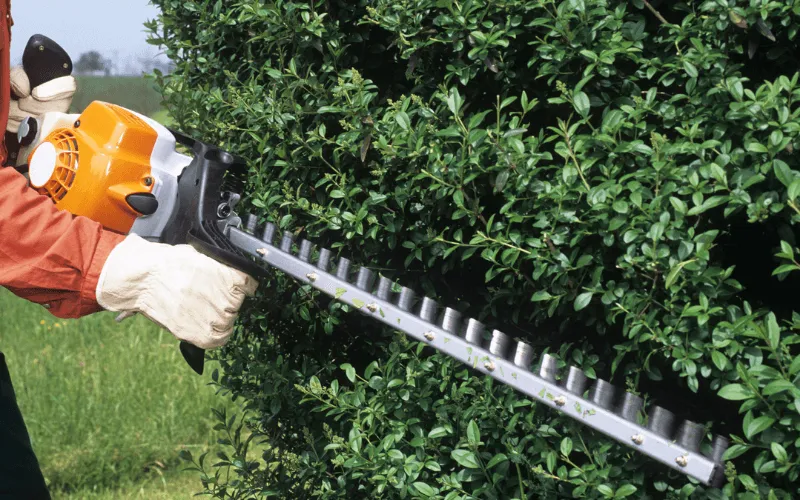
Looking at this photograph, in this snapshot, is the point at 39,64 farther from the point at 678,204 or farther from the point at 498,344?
the point at 678,204

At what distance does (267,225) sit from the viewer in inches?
91.7

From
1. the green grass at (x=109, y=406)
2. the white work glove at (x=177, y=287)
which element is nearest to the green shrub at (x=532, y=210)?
the white work glove at (x=177, y=287)

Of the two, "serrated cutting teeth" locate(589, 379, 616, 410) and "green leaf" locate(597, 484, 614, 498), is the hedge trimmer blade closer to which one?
"serrated cutting teeth" locate(589, 379, 616, 410)

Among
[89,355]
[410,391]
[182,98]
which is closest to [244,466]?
[410,391]

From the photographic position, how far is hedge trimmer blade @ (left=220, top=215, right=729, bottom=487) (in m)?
1.84

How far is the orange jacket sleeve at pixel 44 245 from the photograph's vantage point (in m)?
2.11

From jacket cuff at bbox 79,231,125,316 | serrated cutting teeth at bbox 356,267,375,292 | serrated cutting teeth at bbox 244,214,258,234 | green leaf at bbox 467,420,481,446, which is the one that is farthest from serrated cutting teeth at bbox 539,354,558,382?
jacket cuff at bbox 79,231,125,316

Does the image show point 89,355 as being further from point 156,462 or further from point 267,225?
point 267,225

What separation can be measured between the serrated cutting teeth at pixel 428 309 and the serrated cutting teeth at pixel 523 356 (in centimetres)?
22

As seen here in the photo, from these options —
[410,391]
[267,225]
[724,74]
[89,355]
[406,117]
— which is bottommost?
[89,355]

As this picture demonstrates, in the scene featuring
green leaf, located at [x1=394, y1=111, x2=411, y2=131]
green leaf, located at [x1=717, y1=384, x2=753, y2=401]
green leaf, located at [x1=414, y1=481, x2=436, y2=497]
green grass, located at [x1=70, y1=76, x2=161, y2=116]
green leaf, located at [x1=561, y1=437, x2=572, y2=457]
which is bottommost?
green grass, located at [x1=70, y1=76, x2=161, y2=116]

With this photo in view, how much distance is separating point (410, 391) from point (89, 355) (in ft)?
12.6

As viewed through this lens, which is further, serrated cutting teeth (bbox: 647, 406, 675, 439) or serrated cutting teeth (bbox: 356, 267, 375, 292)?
serrated cutting teeth (bbox: 356, 267, 375, 292)

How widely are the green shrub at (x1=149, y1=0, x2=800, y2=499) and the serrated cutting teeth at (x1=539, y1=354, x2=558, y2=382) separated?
0.23ft
